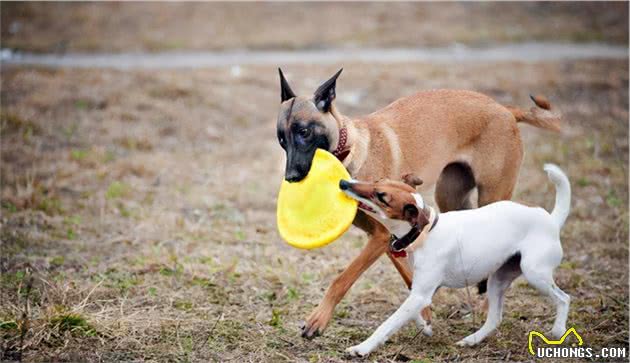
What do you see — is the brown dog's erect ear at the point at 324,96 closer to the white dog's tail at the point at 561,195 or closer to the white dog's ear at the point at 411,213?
the white dog's ear at the point at 411,213

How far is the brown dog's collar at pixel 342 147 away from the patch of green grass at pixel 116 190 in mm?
3944

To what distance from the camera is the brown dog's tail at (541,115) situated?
614 centimetres

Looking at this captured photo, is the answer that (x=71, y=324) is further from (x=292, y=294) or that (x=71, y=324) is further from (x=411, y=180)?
(x=411, y=180)

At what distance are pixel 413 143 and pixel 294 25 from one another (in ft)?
49.4

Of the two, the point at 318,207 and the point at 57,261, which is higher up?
the point at 318,207

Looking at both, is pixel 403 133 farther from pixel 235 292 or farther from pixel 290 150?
pixel 235 292

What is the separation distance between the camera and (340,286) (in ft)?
17.0

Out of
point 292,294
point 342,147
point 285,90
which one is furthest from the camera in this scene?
point 292,294

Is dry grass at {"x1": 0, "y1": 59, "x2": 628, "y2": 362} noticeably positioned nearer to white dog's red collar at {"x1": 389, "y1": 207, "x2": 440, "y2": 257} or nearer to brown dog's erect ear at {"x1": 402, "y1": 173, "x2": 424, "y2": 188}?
white dog's red collar at {"x1": 389, "y1": 207, "x2": 440, "y2": 257}

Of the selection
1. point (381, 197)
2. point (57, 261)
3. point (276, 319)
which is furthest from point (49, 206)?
point (381, 197)

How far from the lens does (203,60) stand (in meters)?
16.4

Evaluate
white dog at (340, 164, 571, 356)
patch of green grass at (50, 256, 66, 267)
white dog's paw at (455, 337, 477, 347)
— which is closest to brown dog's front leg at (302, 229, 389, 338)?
Result: white dog at (340, 164, 571, 356)

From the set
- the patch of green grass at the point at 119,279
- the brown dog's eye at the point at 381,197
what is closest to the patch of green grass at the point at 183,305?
the patch of green grass at the point at 119,279

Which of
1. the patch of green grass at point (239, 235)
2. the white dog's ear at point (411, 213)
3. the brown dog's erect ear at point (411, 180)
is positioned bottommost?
the patch of green grass at point (239, 235)
